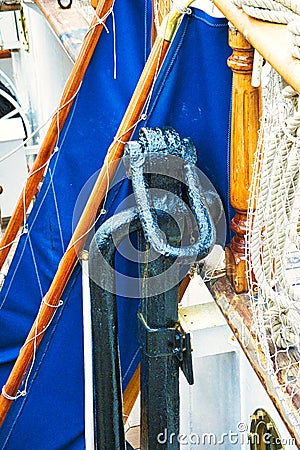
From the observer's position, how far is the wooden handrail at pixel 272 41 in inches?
28.4

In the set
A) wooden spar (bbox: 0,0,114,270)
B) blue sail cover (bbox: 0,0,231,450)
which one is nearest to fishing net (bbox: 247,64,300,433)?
blue sail cover (bbox: 0,0,231,450)

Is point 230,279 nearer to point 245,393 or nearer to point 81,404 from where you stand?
point 245,393

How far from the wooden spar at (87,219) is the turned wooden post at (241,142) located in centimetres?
19

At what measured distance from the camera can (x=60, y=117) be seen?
1754mm

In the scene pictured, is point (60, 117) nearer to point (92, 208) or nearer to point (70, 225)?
point (70, 225)

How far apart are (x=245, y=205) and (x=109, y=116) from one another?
690 mm

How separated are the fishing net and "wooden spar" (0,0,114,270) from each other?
743mm

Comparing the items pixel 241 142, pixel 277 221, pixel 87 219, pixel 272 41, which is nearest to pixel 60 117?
pixel 87 219

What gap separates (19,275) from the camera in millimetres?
1847

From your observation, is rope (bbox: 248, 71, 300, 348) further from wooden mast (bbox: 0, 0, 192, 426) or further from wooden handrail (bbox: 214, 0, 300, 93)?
wooden mast (bbox: 0, 0, 192, 426)

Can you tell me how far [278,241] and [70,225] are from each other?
3.14 ft

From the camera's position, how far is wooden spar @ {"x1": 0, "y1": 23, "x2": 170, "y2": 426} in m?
1.26

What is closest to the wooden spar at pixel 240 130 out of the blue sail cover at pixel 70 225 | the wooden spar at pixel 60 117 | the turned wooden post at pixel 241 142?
the turned wooden post at pixel 241 142

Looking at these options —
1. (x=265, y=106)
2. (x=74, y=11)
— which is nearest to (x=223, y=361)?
(x=265, y=106)
